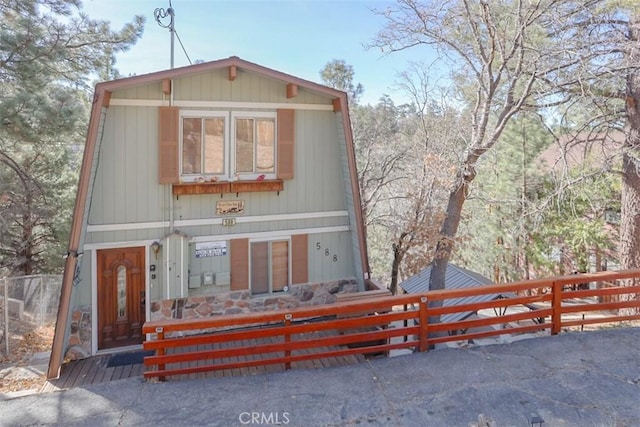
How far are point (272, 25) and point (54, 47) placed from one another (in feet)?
18.1

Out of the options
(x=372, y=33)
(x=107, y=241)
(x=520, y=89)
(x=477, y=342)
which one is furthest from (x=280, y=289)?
(x=520, y=89)

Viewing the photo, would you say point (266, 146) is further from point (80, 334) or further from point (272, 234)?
point (80, 334)

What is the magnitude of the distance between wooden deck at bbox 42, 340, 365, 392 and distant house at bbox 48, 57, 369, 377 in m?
0.23

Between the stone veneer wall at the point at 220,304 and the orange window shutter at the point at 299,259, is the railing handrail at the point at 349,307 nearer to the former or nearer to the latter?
the stone veneer wall at the point at 220,304

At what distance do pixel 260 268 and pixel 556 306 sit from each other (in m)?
4.68

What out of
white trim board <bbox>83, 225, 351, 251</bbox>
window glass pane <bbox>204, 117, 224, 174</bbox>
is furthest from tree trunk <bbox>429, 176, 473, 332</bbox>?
window glass pane <bbox>204, 117, 224, 174</bbox>

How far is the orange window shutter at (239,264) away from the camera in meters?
7.19

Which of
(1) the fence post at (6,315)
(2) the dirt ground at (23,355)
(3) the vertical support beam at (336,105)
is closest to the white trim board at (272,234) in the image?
(3) the vertical support beam at (336,105)

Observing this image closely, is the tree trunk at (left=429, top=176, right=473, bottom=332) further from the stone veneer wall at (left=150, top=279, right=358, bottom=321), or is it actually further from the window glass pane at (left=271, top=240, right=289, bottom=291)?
the window glass pane at (left=271, top=240, right=289, bottom=291)

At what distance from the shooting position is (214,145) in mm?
7043

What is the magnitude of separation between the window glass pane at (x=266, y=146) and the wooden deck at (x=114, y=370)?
127 inches

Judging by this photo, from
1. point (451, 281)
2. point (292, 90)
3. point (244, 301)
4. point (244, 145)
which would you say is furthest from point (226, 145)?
point (451, 281)

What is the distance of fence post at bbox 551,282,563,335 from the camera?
18.3 ft

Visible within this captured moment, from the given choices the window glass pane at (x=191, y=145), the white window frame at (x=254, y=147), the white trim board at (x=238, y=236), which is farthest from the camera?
the white window frame at (x=254, y=147)
